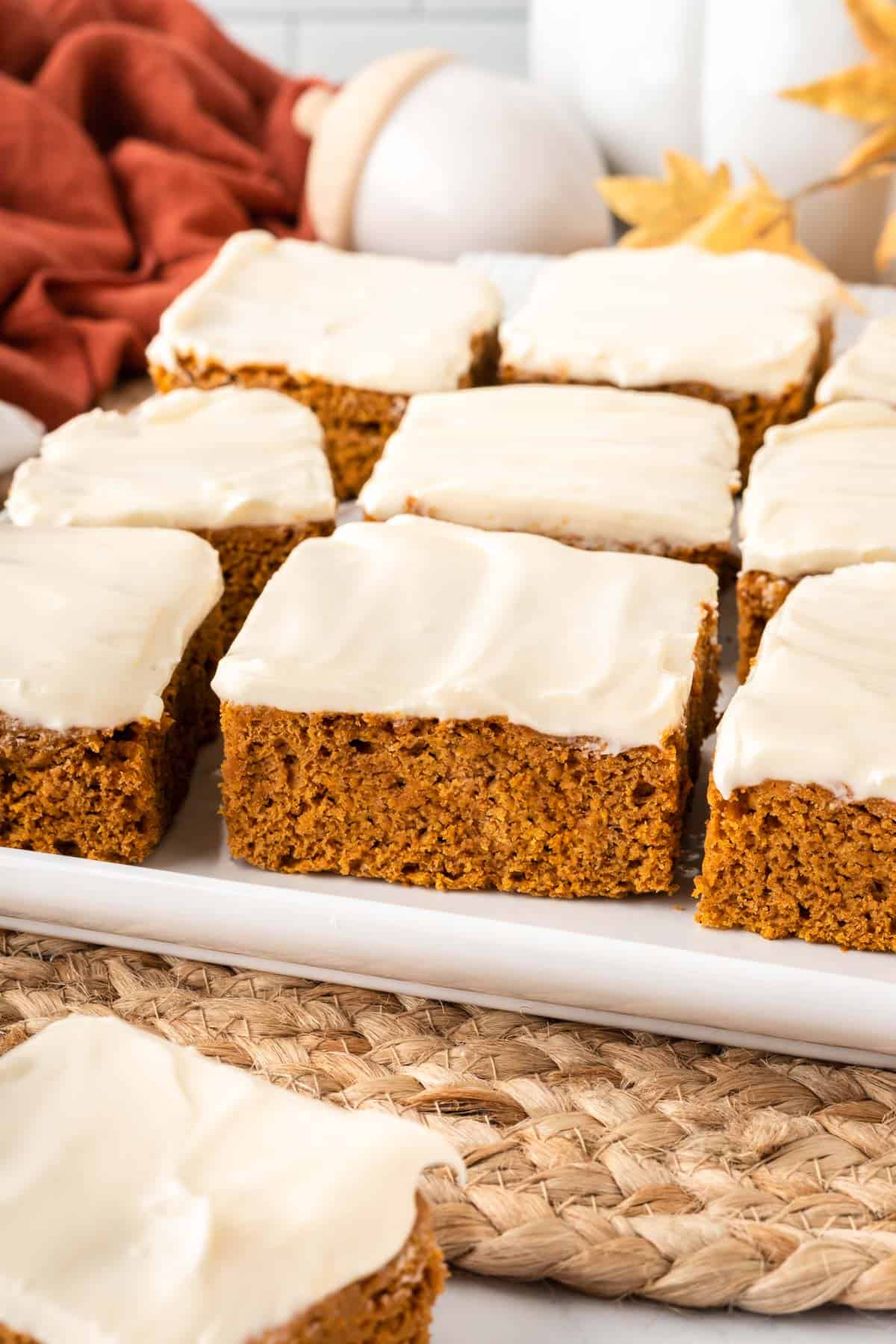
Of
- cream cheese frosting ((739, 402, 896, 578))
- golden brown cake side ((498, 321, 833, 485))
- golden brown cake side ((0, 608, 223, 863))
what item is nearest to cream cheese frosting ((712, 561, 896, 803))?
cream cheese frosting ((739, 402, 896, 578))

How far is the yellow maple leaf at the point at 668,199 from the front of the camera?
3244 mm

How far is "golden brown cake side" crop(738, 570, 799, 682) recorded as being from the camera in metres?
1.85

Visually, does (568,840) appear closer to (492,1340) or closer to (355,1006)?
(355,1006)

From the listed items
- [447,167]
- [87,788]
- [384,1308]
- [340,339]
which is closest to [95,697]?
[87,788]

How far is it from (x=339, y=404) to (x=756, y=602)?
816mm

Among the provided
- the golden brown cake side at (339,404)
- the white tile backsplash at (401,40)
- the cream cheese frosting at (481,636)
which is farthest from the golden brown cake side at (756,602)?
the white tile backsplash at (401,40)

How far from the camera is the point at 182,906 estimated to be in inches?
59.5

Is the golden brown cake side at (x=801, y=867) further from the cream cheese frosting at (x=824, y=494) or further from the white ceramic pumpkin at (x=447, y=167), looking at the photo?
the white ceramic pumpkin at (x=447, y=167)

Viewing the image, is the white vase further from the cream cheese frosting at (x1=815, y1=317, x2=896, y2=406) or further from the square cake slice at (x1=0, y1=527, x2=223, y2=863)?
the square cake slice at (x1=0, y1=527, x2=223, y2=863)

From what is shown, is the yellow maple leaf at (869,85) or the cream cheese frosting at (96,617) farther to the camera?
the yellow maple leaf at (869,85)

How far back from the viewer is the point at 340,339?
247cm

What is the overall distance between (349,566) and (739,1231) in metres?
0.81

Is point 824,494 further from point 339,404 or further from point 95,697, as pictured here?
point 95,697

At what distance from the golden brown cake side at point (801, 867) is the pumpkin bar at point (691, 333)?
1004mm
